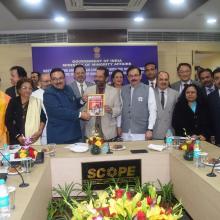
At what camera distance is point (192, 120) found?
3268 mm

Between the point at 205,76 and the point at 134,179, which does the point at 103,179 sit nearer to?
the point at 134,179

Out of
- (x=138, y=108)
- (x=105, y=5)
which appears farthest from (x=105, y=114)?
(x=105, y=5)

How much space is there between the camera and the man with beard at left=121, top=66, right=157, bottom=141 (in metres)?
3.52

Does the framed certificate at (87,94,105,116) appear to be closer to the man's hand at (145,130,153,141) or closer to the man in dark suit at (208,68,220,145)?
the man's hand at (145,130,153,141)

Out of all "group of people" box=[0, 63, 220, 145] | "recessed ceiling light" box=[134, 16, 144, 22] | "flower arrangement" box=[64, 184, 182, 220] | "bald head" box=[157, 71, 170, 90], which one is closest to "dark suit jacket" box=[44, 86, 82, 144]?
"group of people" box=[0, 63, 220, 145]

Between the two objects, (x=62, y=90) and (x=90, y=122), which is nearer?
(x=62, y=90)

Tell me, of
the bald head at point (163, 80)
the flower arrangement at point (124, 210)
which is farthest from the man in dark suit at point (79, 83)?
the flower arrangement at point (124, 210)

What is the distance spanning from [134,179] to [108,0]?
2.54 metres

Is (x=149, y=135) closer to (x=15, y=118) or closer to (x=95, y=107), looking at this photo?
(x=95, y=107)

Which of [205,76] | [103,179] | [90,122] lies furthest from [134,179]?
[205,76]

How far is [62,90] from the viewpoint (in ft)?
10.8

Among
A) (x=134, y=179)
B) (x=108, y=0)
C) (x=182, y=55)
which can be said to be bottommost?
(x=134, y=179)

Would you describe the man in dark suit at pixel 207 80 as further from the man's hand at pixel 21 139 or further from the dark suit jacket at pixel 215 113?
the man's hand at pixel 21 139

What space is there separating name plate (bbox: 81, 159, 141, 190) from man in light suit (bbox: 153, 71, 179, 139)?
0.87m
